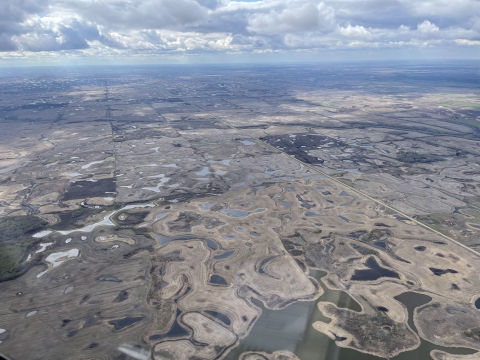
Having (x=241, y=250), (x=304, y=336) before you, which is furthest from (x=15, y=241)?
(x=304, y=336)

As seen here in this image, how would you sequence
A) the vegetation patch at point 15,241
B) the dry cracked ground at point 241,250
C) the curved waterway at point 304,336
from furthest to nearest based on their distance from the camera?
the vegetation patch at point 15,241 → the dry cracked ground at point 241,250 → the curved waterway at point 304,336

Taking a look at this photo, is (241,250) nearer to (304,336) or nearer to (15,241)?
(304,336)

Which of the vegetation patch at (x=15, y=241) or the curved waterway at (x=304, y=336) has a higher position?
the vegetation patch at (x=15, y=241)

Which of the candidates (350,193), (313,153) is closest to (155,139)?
(313,153)

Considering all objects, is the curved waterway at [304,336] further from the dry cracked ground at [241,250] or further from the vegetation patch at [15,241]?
the vegetation patch at [15,241]

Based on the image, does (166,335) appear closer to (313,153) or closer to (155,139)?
(313,153)

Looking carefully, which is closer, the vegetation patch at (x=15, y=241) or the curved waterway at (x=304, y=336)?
the curved waterway at (x=304, y=336)

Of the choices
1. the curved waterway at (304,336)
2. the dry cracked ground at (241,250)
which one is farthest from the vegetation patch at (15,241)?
the curved waterway at (304,336)
